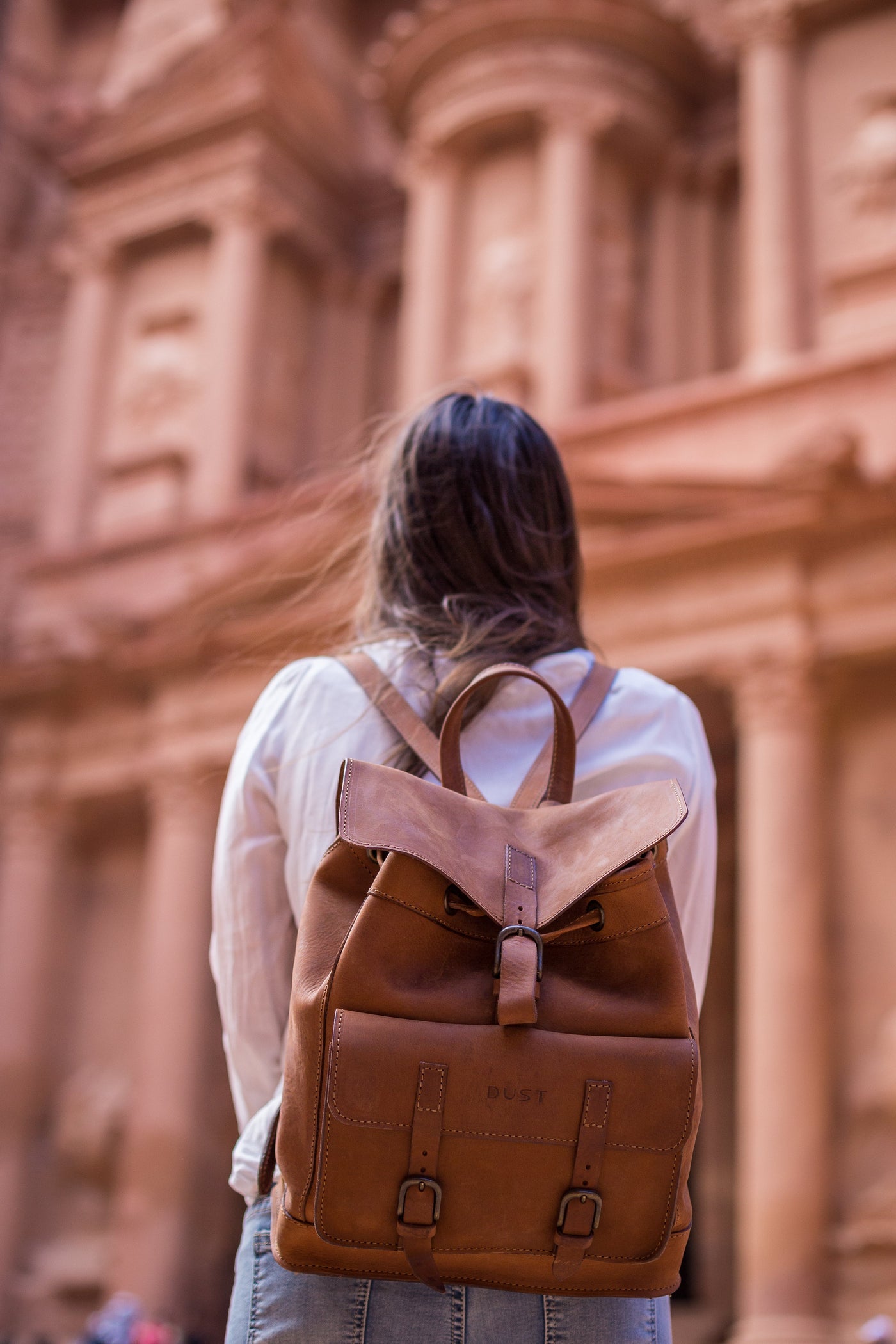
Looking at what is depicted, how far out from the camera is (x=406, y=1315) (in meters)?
1.77

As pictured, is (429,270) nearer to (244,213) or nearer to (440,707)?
(244,213)

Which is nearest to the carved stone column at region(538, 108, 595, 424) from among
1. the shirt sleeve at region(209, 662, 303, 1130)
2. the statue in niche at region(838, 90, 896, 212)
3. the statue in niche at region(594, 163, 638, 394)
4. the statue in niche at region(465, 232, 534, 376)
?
the statue in niche at region(465, 232, 534, 376)

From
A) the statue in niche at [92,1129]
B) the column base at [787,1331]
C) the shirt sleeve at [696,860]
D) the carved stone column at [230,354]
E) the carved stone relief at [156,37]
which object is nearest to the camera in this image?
the shirt sleeve at [696,860]

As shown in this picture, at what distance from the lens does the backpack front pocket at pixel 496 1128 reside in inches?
65.6

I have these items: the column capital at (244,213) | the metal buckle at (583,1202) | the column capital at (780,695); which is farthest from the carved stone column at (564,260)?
the metal buckle at (583,1202)

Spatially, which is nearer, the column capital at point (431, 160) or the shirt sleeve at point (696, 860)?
the shirt sleeve at point (696, 860)

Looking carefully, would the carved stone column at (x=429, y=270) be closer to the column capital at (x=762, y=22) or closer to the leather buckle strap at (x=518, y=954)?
the column capital at (x=762, y=22)

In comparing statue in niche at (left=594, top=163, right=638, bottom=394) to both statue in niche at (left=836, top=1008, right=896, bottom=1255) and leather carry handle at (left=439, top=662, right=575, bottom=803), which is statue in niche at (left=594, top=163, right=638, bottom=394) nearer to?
statue in niche at (left=836, top=1008, right=896, bottom=1255)

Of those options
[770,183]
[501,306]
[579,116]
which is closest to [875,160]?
[770,183]

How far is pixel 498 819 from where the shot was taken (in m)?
1.81

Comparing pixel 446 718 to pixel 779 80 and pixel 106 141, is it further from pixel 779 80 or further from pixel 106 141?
pixel 106 141

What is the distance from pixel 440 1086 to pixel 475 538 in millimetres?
833

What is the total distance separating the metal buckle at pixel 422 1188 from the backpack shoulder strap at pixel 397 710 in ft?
1.47

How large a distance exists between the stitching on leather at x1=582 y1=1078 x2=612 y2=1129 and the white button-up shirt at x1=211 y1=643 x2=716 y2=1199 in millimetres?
402
